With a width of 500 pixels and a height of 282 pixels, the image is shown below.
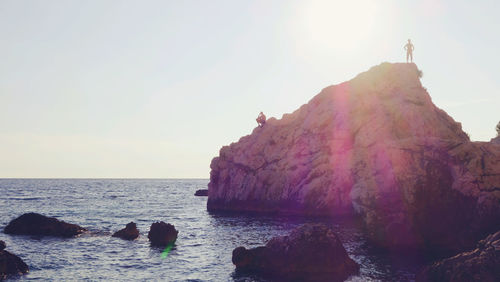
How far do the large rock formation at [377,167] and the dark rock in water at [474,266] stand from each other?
9.60 m

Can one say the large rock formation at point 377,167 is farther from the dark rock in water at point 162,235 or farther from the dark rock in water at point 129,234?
the dark rock in water at point 129,234

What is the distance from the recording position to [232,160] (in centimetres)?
7481

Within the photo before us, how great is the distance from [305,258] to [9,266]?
18.2 metres

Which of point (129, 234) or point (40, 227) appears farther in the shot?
point (40, 227)

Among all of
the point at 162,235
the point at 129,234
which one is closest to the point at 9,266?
the point at 162,235

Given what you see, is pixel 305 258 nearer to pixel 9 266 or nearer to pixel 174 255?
pixel 174 255

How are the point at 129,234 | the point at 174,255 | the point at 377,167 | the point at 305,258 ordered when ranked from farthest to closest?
the point at 129,234, the point at 377,167, the point at 174,255, the point at 305,258

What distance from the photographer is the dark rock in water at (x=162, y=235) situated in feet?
124

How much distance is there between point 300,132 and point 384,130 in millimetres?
14870

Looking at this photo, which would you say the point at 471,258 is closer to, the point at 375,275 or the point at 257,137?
the point at 375,275

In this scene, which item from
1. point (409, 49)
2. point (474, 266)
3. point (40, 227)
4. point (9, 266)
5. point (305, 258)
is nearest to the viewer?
point (474, 266)

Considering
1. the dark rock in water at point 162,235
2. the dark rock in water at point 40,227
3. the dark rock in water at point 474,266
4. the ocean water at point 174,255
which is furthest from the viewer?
the dark rock in water at point 40,227

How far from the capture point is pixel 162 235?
1505 inches

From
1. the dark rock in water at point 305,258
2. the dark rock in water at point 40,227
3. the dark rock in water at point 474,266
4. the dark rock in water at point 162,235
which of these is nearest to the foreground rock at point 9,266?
the dark rock in water at point 162,235
